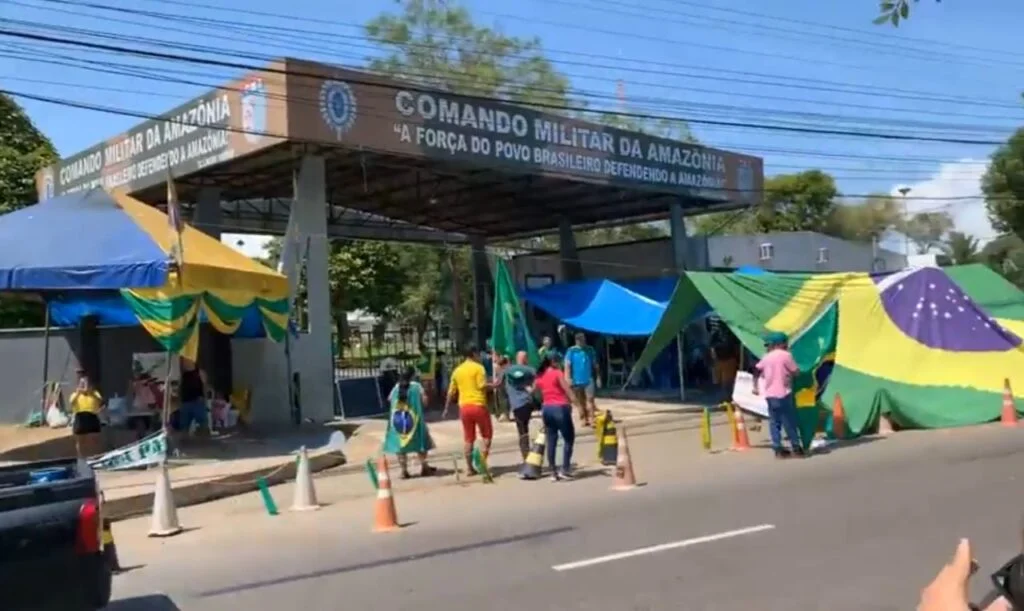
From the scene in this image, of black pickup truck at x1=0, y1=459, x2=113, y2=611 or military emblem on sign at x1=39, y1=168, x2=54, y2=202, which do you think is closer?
black pickup truck at x1=0, y1=459, x2=113, y2=611

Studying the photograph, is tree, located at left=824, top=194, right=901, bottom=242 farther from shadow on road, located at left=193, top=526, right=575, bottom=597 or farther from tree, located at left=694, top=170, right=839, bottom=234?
shadow on road, located at left=193, top=526, right=575, bottom=597

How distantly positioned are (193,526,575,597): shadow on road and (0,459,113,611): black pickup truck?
2.38 metres

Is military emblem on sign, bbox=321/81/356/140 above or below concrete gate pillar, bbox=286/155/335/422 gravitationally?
above

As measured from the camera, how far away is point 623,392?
89.5 ft

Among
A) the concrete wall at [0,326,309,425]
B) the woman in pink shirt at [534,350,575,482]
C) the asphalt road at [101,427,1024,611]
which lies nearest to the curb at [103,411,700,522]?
the asphalt road at [101,427,1024,611]

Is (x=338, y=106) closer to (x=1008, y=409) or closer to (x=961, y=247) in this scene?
(x=1008, y=409)

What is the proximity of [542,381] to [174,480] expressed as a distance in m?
5.34

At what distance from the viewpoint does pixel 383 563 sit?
841cm

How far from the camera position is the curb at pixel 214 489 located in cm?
1240

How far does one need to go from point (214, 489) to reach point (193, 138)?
10.5m

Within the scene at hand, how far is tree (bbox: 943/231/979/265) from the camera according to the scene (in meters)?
49.2

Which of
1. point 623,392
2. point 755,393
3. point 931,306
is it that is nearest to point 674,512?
point 755,393

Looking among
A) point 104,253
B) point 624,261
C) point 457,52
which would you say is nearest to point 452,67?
point 457,52

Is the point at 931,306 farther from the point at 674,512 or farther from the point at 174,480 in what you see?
the point at 174,480
